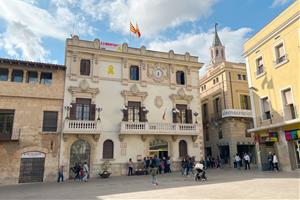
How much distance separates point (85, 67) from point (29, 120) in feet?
22.3

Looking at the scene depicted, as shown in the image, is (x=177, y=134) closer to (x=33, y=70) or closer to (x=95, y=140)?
(x=95, y=140)

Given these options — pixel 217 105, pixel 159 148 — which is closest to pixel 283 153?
pixel 159 148

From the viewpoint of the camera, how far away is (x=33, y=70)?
66.1 feet

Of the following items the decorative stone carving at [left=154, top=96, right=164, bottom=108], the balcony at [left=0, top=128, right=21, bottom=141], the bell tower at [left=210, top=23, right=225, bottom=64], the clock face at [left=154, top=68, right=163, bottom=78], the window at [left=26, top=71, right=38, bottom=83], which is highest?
the bell tower at [left=210, top=23, right=225, bottom=64]

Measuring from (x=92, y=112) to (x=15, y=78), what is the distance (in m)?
6.97

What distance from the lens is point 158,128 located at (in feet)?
72.3

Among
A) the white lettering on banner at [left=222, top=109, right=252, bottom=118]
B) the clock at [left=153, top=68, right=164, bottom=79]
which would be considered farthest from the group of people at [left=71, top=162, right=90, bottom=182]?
the white lettering on banner at [left=222, top=109, right=252, bottom=118]

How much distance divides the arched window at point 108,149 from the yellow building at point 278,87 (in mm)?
12743

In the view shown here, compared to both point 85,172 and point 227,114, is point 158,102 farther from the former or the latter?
point 85,172

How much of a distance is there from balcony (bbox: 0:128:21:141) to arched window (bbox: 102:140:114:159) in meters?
6.91

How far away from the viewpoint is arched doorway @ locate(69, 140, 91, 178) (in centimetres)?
1997

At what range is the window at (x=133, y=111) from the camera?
22.6 metres

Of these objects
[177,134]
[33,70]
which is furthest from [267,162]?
[33,70]

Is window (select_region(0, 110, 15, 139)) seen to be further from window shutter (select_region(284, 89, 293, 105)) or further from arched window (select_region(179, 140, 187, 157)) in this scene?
window shutter (select_region(284, 89, 293, 105))
